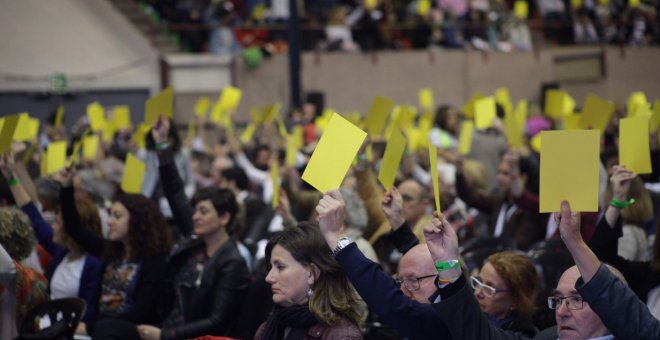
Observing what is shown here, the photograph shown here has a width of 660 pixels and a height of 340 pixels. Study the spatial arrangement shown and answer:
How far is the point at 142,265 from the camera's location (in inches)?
249

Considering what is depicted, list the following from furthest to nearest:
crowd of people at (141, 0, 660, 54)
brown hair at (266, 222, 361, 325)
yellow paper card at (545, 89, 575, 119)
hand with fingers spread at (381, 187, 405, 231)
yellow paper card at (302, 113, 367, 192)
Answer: crowd of people at (141, 0, 660, 54) < yellow paper card at (545, 89, 575, 119) < hand with fingers spread at (381, 187, 405, 231) < brown hair at (266, 222, 361, 325) < yellow paper card at (302, 113, 367, 192)

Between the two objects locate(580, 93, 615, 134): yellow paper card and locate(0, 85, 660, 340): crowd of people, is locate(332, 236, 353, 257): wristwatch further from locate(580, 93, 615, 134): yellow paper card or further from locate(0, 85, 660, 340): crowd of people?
locate(580, 93, 615, 134): yellow paper card

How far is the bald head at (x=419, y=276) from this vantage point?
4.26 m

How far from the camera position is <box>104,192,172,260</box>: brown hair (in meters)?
6.39

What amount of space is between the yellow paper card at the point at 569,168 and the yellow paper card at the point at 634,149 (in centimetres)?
154

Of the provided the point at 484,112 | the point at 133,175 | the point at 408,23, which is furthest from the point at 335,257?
the point at 408,23

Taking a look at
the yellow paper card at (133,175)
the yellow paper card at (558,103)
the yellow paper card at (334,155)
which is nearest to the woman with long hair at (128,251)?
the yellow paper card at (133,175)

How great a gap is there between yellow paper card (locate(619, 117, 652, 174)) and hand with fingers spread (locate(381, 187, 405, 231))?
113 cm

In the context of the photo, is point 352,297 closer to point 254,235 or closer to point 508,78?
point 254,235

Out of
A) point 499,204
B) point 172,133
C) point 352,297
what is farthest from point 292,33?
point 352,297

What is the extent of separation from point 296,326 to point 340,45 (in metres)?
17.0

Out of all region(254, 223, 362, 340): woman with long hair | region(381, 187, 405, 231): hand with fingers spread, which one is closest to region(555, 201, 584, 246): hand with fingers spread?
region(254, 223, 362, 340): woman with long hair

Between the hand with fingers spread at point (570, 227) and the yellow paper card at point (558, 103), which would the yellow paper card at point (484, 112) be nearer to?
the yellow paper card at point (558, 103)

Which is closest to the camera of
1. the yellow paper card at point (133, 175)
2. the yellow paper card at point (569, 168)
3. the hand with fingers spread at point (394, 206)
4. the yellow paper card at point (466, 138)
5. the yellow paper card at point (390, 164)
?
the yellow paper card at point (569, 168)
